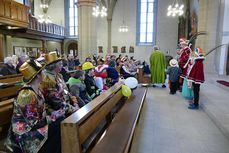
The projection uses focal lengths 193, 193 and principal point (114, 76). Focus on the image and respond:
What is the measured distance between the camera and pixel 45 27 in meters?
15.8

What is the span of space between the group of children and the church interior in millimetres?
27

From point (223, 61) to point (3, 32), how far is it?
12770mm

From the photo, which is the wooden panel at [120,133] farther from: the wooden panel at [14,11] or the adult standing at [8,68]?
the wooden panel at [14,11]

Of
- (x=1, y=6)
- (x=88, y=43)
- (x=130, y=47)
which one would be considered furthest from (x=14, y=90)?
(x=130, y=47)

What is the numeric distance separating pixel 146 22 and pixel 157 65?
36.3 ft

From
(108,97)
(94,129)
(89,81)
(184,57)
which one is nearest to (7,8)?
(89,81)

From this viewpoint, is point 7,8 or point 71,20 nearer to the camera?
point 7,8

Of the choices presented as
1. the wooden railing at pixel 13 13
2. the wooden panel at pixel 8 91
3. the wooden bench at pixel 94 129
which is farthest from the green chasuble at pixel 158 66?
the wooden railing at pixel 13 13

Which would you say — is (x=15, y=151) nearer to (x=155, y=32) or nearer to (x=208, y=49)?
(x=208, y=49)

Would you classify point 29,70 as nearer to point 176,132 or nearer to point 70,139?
point 70,139

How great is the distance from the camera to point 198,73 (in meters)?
5.08

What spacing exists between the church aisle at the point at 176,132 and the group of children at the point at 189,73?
60 cm

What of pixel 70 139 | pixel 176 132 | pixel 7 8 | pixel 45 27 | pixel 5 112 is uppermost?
pixel 7 8

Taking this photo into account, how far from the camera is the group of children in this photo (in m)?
5.12
